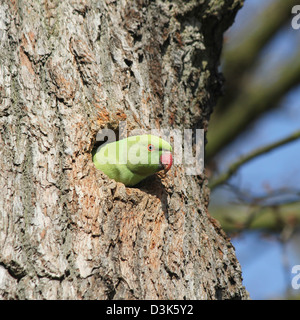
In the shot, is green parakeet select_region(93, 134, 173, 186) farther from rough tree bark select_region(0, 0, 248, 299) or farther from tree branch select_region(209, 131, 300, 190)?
tree branch select_region(209, 131, 300, 190)

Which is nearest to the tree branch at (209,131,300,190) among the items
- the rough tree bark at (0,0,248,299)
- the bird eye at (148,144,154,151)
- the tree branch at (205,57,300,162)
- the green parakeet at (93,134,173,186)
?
the rough tree bark at (0,0,248,299)

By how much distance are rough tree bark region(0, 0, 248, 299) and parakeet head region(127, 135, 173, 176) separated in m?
0.16

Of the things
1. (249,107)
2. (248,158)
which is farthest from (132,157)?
(249,107)

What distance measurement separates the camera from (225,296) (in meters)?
3.85

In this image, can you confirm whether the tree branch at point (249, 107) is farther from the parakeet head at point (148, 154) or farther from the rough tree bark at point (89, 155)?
the parakeet head at point (148, 154)

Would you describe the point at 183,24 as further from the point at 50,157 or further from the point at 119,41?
the point at 50,157

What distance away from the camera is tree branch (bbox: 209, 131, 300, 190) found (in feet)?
18.2

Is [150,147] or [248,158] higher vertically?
[248,158]

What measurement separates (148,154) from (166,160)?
0.32 meters

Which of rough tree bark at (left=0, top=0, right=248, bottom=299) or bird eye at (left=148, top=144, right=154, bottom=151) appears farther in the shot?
bird eye at (left=148, top=144, right=154, bottom=151)

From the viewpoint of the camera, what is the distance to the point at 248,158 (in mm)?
5797

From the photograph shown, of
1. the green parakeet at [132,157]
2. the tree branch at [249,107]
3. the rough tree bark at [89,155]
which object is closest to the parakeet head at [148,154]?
the green parakeet at [132,157]

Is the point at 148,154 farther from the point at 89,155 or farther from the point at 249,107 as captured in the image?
the point at 249,107
